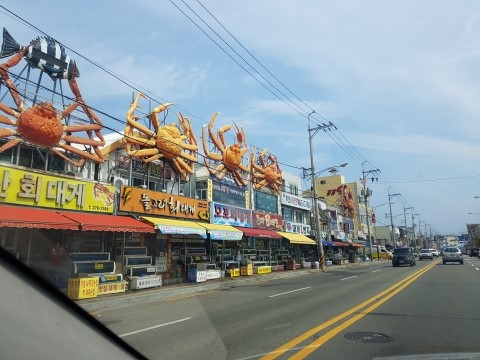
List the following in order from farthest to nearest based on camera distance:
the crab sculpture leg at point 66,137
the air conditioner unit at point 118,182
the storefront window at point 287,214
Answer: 1. the storefront window at point 287,214
2. the air conditioner unit at point 118,182
3. the crab sculpture leg at point 66,137

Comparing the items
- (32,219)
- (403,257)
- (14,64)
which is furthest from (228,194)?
(403,257)

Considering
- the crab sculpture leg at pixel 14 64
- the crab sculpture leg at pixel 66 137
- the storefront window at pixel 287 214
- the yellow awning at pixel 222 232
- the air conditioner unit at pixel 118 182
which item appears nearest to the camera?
the crab sculpture leg at pixel 66 137

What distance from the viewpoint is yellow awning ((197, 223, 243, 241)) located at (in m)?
22.4

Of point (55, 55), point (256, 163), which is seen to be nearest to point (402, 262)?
point (256, 163)

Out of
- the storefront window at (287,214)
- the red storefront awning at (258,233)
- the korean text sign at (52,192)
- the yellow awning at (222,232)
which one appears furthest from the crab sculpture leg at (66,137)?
the storefront window at (287,214)

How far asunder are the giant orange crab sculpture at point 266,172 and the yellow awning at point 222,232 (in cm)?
741

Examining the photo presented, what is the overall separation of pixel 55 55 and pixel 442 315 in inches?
Result: 660

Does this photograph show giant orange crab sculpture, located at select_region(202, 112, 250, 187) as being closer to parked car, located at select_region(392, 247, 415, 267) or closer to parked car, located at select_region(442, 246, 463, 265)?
parked car, located at select_region(392, 247, 415, 267)

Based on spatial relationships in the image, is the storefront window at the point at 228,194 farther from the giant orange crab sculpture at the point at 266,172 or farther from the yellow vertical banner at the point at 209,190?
the giant orange crab sculpture at the point at 266,172

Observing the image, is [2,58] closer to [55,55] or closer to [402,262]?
[55,55]

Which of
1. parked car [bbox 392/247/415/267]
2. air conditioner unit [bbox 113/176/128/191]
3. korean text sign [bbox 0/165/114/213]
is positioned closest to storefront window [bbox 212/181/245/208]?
air conditioner unit [bbox 113/176/128/191]

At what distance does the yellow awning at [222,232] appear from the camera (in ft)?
73.4

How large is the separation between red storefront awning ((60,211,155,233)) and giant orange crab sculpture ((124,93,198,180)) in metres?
3.70

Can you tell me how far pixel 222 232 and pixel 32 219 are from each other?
11608 mm
